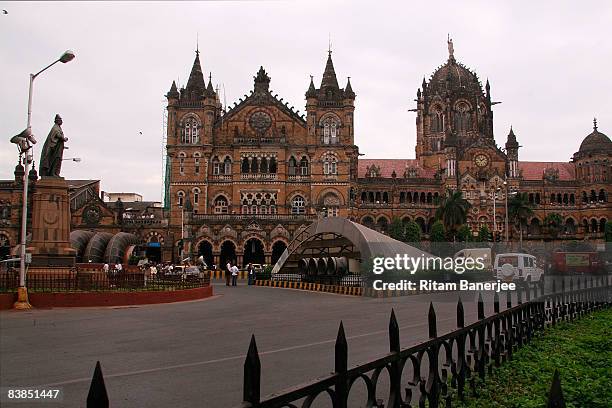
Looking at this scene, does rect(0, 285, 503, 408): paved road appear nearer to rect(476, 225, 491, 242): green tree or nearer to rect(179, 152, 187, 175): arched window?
rect(179, 152, 187, 175): arched window

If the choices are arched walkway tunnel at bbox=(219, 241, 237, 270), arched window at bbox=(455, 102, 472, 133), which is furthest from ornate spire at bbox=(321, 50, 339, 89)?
arched window at bbox=(455, 102, 472, 133)

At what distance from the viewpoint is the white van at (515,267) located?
2973 centimetres

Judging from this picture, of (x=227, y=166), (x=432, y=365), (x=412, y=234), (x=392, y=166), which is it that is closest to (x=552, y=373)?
(x=432, y=365)

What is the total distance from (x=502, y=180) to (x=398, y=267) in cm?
4424

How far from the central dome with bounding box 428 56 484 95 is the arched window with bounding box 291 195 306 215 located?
3059 centimetres

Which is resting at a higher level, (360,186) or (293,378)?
(360,186)

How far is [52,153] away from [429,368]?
736 inches

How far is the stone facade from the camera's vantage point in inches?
2311

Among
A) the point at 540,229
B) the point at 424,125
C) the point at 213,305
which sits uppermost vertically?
the point at 424,125

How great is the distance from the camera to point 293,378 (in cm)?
848

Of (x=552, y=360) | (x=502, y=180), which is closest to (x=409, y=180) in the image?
(x=502, y=180)

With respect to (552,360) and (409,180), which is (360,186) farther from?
(552,360)

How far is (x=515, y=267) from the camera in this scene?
100 ft

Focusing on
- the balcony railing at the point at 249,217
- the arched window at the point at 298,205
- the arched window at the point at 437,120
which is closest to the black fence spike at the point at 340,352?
the balcony railing at the point at 249,217
